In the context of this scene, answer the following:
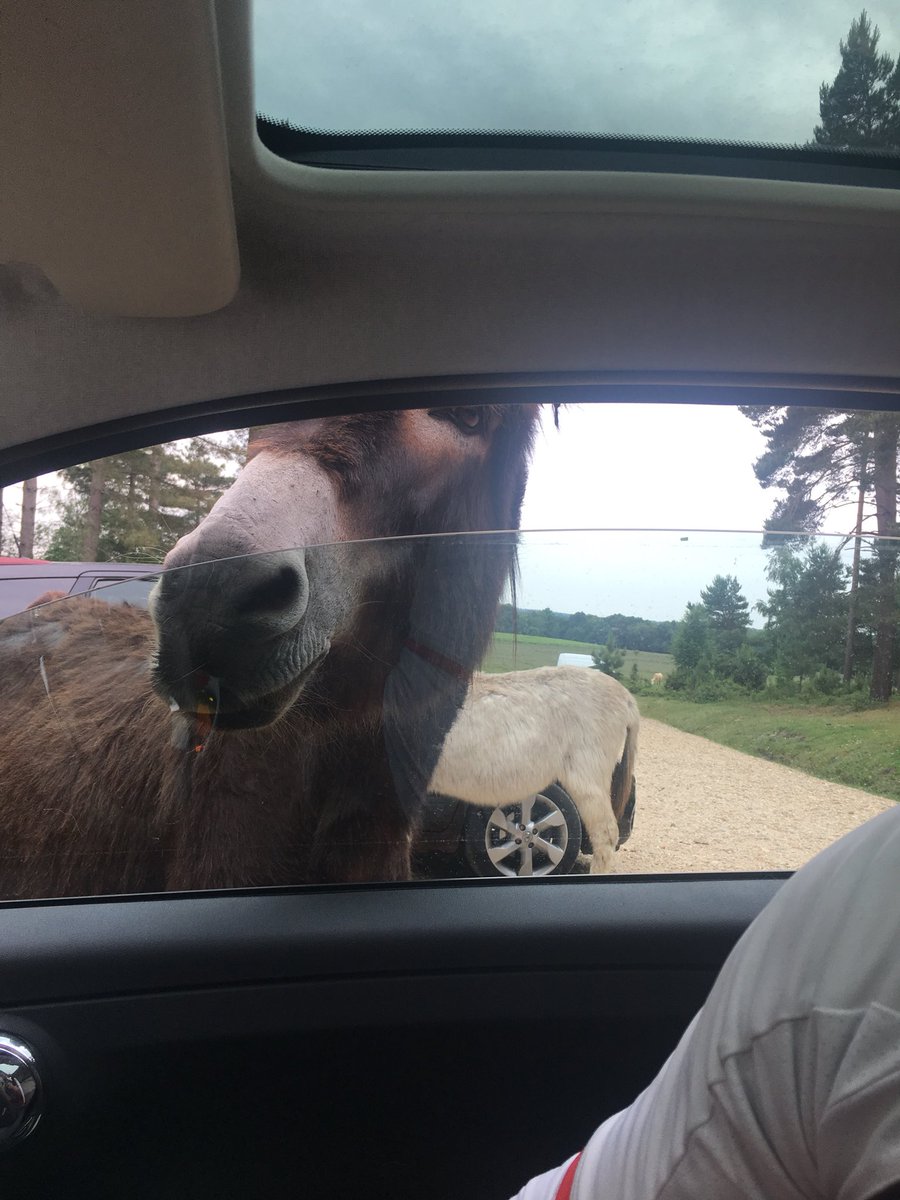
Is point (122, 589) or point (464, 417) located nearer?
point (122, 589)

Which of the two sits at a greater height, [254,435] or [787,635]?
[254,435]

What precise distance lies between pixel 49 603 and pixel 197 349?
597 millimetres

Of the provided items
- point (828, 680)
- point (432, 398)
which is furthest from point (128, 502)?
point (828, 680)

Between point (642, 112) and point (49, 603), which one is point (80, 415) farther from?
point (642, 112)

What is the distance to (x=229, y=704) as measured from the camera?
5.52 ft

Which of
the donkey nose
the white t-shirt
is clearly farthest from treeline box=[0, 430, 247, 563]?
the white t-shirt

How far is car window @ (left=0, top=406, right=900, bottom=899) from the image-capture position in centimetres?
172

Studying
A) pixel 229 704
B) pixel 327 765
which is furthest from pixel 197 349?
pixel 327 765

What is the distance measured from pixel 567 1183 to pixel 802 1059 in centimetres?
37

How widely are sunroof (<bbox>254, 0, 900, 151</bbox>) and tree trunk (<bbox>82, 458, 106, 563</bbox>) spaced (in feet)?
2.72

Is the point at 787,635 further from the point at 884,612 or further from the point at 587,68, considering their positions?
the point at 587,68

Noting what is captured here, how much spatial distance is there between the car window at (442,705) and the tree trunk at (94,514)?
0.01 metres

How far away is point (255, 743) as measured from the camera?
68.6 inches

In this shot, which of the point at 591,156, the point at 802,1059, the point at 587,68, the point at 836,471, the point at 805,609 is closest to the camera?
the point at 802,1059
